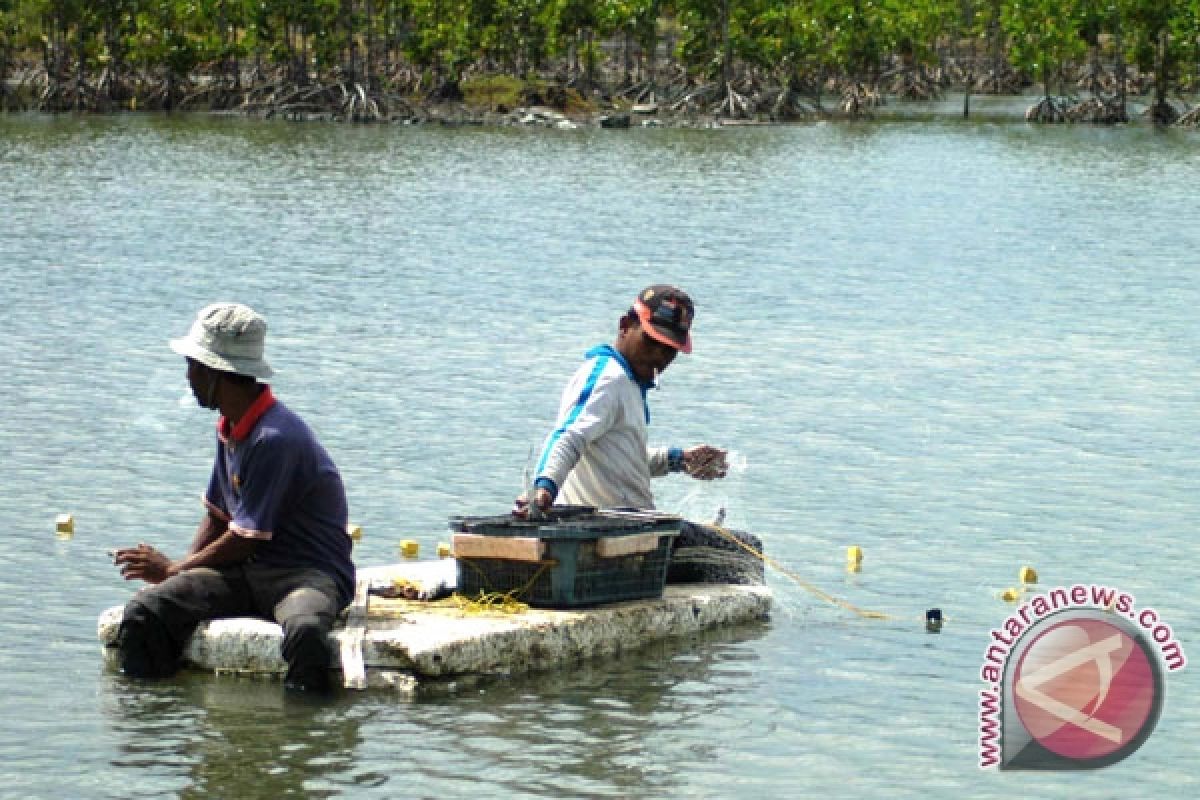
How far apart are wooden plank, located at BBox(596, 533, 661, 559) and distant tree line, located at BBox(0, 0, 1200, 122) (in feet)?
183

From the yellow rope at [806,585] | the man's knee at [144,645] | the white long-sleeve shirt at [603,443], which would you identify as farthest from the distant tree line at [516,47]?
the man's knee at [144,645]

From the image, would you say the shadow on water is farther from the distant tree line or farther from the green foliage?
the green foliage

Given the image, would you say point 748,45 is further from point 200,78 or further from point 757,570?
point 757,570

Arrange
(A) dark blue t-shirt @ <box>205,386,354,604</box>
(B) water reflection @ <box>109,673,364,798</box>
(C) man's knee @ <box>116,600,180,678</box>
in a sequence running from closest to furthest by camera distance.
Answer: (B) water reflection @ <box>109,673,364,798</box>, (A) dark blue t-shirt @ <box>205,386,354,604</box>, (C) man's knee @ <box>116,600,180,678</box>

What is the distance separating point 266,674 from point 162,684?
0.41 m

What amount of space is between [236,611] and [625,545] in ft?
5.09

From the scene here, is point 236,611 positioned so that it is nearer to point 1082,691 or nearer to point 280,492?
point 280,492

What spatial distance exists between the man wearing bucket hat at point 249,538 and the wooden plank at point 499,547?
0.50 metres

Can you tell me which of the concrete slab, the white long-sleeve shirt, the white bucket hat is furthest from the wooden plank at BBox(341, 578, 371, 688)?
the white bucket hat

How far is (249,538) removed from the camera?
28.3 ft

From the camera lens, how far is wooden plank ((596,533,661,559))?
898 centimetres

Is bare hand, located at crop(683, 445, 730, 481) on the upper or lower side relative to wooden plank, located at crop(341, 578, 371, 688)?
upper

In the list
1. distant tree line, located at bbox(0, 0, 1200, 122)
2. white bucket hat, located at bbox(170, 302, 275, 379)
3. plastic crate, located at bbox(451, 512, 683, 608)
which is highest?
distant tree line, located at bbox(0, 0, 1200, 122)

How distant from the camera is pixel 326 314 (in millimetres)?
21734
